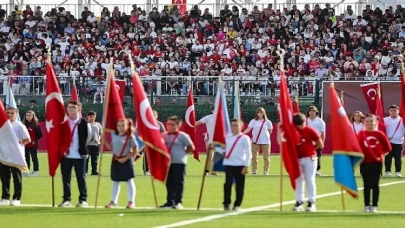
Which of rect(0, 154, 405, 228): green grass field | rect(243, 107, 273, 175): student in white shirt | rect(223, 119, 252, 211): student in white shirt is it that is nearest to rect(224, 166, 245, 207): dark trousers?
rect(223, 119, 252, 211): student in white shirt

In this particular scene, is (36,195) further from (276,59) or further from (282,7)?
(282,7)

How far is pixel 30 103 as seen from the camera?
141ft

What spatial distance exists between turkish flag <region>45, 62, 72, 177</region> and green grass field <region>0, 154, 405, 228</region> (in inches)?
35.9

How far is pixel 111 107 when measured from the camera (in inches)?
863

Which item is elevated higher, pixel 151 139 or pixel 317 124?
pixel 151 139

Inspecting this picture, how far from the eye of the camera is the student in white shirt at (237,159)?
67.4 ft

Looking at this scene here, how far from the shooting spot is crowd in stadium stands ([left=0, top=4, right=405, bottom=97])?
43438 millimetres

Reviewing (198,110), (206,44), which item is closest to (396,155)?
(198,110)

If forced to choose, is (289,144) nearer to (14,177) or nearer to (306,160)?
(306,160)

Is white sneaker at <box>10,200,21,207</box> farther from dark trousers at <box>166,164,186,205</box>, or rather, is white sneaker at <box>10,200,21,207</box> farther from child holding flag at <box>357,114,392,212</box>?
child holding flag at <box>357,114,392,212</box>

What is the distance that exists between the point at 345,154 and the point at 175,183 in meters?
3.09

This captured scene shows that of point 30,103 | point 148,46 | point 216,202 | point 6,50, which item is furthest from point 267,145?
point 6,50

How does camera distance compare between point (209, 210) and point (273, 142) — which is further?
point (273, 142)

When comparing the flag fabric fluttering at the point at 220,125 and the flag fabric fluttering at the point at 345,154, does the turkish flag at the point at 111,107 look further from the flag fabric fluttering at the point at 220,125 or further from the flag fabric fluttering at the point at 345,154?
the flag fabric fluttering at the point at 345,154
